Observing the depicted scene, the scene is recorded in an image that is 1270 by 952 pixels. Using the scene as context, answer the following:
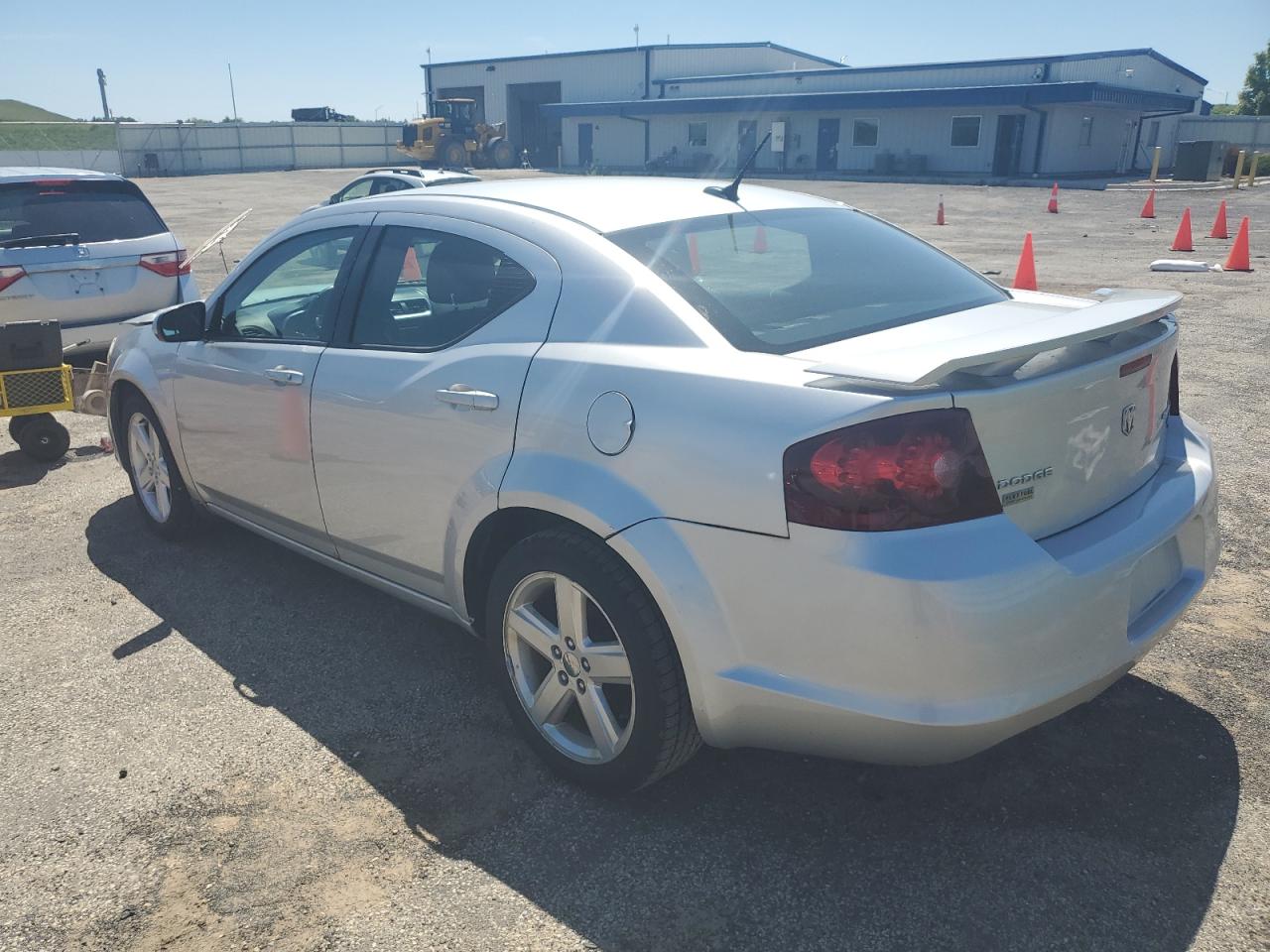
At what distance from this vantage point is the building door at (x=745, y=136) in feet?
151

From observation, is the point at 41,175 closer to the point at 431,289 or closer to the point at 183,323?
the point at 183,323

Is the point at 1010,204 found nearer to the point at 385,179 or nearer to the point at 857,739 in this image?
the point at 385,179

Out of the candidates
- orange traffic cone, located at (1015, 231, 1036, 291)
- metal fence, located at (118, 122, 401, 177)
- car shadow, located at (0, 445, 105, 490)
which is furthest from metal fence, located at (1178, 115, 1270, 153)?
car shadow, located at (0, 445, 105, 490)

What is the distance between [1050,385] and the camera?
2.45 metres

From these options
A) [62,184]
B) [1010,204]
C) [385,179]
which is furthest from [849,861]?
[1010,204]

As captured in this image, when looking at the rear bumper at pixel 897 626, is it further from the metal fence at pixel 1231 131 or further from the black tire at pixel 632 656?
the metal fence at pixel 1231 131

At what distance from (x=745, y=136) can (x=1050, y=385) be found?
4723 cm

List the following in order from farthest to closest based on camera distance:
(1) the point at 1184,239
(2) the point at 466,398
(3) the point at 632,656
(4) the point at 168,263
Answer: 1. (1) the point at 1184,239
2. (4) the point at 168,263
3. (2) the point at 466,398
4. (3) the point at 632,656

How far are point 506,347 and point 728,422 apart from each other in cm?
88

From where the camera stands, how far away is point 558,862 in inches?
105

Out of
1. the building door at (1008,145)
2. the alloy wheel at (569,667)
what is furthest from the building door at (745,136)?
the alloy wheel at (569,667)

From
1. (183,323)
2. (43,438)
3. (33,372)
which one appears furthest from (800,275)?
(43,438)

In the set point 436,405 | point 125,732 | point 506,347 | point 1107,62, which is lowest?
point 125,732

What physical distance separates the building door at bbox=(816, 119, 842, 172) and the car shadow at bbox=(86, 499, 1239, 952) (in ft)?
144
